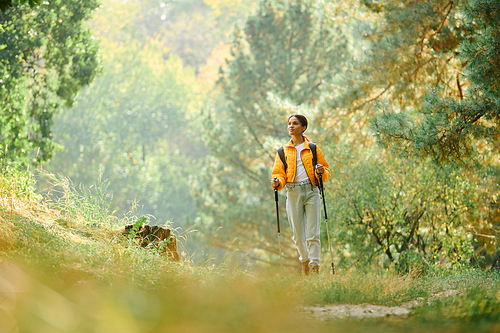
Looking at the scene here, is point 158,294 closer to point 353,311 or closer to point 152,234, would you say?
point 353,311

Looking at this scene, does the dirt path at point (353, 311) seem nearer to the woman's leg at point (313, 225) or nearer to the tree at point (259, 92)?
the woman's leg at point (313, 225)

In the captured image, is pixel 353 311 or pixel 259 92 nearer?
pixel 353 311

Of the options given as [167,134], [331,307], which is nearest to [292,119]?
[331,307]

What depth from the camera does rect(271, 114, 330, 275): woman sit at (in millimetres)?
5273

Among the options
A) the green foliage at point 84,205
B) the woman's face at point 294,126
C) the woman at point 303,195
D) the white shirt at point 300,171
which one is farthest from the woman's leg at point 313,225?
the green foliage at point 84,205

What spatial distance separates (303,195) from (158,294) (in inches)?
97.8

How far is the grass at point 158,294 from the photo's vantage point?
2627mm

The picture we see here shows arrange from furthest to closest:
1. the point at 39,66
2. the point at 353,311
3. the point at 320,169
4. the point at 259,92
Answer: the point at 259,92 → the point at 39,66 → the point at 320,169 → the point at 353,311

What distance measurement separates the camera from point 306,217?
17.6 ft

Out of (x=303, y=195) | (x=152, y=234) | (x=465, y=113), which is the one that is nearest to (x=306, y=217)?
(x=303, y=195)

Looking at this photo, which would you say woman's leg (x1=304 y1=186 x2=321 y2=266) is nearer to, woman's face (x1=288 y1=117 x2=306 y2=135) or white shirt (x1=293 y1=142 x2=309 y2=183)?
white shirt (x1=293 y1=142 x2=309 y2=183)

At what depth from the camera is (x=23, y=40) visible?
25.0 feet

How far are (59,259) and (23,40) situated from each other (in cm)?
542

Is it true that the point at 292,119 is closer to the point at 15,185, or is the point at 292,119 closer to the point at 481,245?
the point at 15,185
